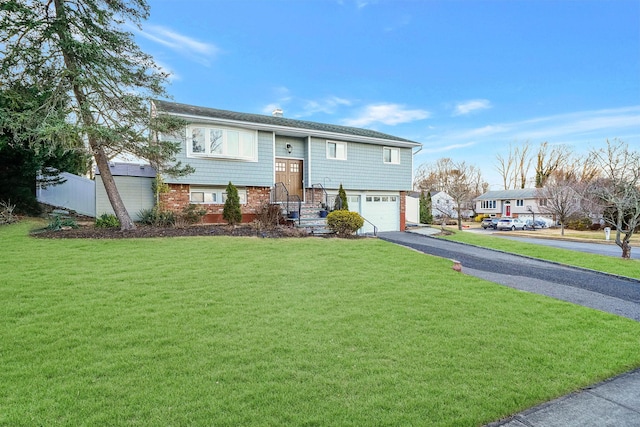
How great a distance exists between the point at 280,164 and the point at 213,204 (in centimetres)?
401

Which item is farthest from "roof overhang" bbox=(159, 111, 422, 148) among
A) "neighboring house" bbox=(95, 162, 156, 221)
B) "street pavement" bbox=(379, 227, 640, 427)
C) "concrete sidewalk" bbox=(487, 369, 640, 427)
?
"concrete sidewalk" bbox=(487, 369, 640, 427)

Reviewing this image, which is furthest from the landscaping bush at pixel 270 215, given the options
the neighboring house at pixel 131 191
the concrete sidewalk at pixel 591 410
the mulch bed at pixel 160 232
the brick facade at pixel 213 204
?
the concrete sidewalk at pixel 591 410

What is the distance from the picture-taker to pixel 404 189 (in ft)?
66.0

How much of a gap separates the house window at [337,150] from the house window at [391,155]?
2760mm

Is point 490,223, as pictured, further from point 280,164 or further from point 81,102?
point 81,102

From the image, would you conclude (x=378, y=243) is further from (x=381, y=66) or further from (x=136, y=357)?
(x=381, y=66)

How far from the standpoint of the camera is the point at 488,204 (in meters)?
52.2

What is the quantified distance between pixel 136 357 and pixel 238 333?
4.03 feet

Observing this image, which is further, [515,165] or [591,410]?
[515,165]

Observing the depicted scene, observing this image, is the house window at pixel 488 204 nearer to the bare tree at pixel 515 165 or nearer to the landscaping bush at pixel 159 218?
the bare tree at pixel 515 165

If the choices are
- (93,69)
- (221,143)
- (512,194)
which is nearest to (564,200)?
(512,194)

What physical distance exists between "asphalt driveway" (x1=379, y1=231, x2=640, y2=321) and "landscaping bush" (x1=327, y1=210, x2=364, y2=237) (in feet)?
10.9

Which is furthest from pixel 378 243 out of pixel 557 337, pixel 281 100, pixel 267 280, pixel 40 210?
pixel 40 210

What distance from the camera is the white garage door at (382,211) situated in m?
19.2
